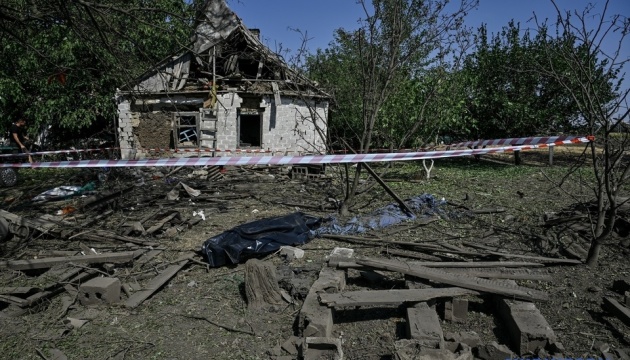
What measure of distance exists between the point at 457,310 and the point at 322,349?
4.87 feet

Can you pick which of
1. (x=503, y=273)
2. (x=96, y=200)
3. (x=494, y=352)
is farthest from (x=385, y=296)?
(x=96, y=200)

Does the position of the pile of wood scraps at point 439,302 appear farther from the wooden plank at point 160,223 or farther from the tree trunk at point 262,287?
the wooden plank at point 160,223

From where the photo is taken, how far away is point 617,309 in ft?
12.9

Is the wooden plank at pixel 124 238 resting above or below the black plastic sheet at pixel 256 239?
below

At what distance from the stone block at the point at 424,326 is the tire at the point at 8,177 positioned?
485 inches

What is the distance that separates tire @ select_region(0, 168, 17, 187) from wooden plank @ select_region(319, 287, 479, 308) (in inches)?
456

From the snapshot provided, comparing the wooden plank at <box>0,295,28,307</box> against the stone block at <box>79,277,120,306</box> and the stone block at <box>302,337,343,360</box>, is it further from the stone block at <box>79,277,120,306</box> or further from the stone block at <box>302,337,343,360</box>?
the stone block at <box>302,337,343,360</box>

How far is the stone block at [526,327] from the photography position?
3.35 meters

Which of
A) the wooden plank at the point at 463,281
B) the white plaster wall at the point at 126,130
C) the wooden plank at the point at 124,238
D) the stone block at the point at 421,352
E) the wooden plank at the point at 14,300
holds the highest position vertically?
the white plaster wall at the point at 126,130

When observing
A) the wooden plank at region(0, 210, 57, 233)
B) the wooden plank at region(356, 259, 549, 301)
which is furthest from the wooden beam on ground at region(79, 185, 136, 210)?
the wooden plank at region(356, 259, 549, 301)

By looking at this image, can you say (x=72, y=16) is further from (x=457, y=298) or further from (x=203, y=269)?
(x=457, y=298)

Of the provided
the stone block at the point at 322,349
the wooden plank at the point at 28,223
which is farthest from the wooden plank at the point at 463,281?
the wooden plank at the point at 28,223

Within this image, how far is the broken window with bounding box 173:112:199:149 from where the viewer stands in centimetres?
1659

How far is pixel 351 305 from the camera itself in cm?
388
